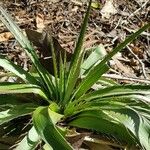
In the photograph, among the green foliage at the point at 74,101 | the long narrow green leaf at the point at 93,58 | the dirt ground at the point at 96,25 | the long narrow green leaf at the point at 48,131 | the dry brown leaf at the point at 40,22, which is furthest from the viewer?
the dry brown leaf at the point at 40,22

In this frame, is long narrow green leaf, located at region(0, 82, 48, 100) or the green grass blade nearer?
the green grass blade

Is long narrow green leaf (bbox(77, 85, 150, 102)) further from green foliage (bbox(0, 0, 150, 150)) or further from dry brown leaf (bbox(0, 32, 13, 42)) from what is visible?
dry brown leaf (bbox(0, 32, 13, 42))

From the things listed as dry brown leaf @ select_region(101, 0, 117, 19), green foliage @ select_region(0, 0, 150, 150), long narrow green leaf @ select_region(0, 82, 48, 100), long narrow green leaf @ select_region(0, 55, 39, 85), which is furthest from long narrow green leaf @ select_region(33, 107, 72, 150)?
dry brown leaf @ select_region(101, 0, 117, 19)

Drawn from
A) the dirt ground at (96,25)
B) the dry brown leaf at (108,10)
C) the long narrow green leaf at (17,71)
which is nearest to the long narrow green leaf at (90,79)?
the long narrow green leaf at (17,71)

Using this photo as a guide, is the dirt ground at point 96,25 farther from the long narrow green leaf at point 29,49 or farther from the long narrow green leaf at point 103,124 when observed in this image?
the long narrow green leaf at point 103,124

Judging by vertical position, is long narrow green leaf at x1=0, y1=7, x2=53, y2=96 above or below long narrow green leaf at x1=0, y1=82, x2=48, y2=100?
above

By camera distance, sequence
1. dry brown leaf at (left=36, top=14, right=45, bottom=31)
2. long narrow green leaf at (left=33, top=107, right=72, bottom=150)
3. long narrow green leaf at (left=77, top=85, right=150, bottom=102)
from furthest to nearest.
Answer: dry brown leaf at (left=36, top=14, right=45, bottom=31) → long narrow green leaf at (left=77, top=85, right=150, bottom=102) → long narrow green leaf at (left=33, top=107, right=72, bottom=150)

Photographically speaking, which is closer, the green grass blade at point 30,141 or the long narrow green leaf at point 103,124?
the green grass blade at point 30,141

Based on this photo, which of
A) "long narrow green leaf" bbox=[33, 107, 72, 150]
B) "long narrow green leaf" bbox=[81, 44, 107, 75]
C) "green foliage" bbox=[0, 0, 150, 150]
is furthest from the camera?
"long narrow green leaf" bbox=[81, 44, 107, 75]
